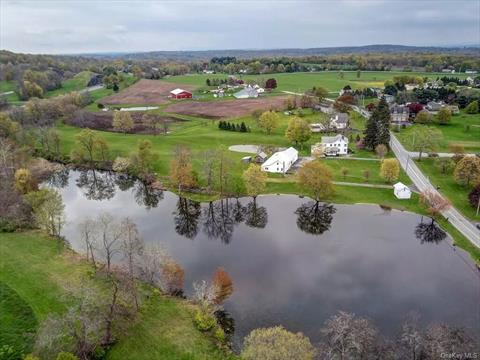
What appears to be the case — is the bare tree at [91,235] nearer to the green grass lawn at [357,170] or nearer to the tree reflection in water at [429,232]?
the tree reflection in water at [429,232]

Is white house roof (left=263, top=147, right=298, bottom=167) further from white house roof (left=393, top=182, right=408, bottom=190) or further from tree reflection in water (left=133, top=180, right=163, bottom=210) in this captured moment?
tree reflection in water (left=133, top=180, right=163, bottom=210)

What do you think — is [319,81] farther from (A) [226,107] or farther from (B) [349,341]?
(B) [349,341]

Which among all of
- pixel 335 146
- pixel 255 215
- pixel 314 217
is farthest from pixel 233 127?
pixel 314 217

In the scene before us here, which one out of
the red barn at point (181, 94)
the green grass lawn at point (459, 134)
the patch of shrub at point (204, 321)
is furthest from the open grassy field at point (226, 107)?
the patch of shrub at point (204, 321)

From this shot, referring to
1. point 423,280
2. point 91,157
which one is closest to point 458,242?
point 423,280

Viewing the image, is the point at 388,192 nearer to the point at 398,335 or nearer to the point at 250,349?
the point at 398,335

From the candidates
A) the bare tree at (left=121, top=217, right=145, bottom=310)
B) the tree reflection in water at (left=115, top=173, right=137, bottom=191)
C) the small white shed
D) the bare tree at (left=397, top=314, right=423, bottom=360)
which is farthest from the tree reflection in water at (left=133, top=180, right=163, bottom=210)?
the bare tree at (left=397, top=314, right=423, bottom=360)
